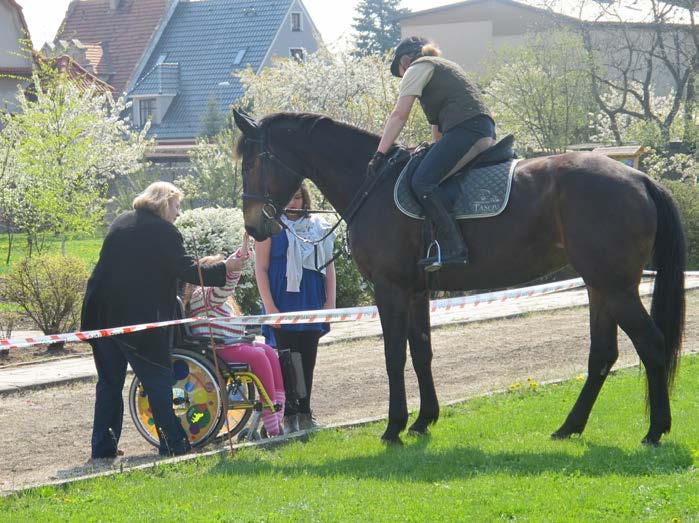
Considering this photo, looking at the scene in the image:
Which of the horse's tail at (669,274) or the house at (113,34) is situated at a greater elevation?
the house at (113,34)

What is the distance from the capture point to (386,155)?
26.1ft

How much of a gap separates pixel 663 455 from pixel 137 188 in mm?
27726

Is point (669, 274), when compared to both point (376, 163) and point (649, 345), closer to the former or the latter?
point (649, 345)

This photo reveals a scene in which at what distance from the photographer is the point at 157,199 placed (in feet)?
26.0

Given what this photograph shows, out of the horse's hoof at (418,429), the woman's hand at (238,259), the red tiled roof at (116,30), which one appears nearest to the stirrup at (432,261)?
the horse's hoof at (418,429)

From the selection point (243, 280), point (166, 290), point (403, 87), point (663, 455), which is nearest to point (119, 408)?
point (166, 290)

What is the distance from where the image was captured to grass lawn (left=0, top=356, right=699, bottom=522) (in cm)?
568

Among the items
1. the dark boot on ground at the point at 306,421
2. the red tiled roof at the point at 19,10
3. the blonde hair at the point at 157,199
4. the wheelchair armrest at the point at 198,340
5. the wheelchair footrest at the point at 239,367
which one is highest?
the red tiled roof at the point at 19,10

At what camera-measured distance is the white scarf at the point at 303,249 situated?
28.9 feet

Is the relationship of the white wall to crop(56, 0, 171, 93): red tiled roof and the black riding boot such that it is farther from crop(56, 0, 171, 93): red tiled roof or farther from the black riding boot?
the black riding boot

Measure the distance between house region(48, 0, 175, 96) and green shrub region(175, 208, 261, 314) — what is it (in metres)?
42.5

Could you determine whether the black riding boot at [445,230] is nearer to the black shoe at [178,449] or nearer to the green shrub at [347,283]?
the black shoe at [178,449]

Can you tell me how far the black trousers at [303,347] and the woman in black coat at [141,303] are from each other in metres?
1.09

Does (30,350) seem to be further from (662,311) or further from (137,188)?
(137,188)
